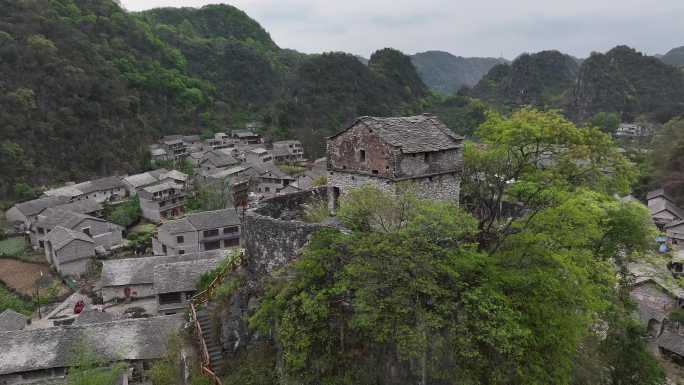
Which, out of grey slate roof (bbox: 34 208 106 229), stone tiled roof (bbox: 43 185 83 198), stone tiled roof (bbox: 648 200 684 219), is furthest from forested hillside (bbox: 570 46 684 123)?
grey slate roof (bbox: 34 208 106 229)

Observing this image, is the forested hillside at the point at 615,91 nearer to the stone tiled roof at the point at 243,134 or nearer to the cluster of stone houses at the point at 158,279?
the stone tiled roof at the point at 243,134

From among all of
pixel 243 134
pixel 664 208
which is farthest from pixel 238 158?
pixel 664 208

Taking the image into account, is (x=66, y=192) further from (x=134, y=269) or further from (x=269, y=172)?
(x=134, y=269)

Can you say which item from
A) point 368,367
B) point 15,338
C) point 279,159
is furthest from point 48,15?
point 368,367

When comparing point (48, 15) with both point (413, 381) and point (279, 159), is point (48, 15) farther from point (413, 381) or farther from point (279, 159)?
point (413, 381)

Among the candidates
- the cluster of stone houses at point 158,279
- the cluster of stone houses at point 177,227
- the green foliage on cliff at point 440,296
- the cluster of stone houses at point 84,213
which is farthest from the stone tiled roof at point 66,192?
the green foliage on cliff at point 440,296

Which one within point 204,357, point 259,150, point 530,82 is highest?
point 530,82
